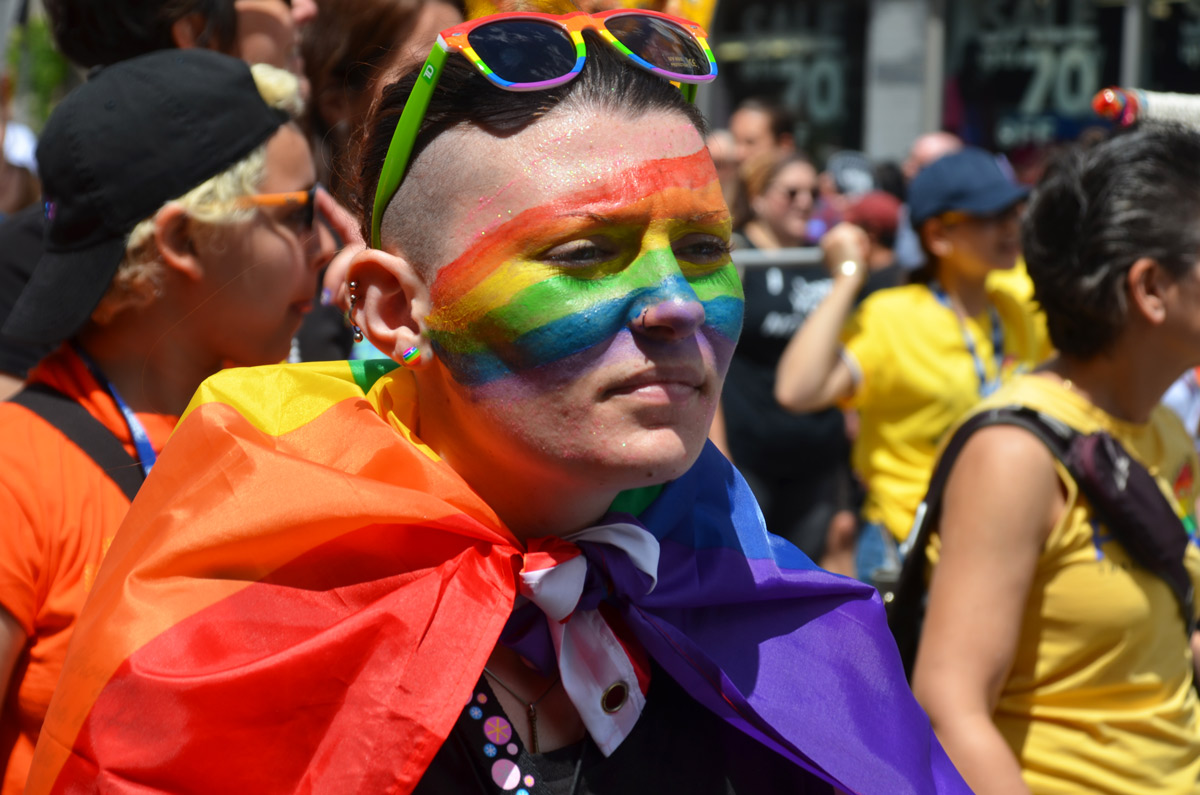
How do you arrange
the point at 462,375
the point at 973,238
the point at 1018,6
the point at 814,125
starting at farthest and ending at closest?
the point at 814,125 < the point at 1018,6 < the point at 973,238 < the point at 462,375

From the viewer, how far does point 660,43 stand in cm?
157

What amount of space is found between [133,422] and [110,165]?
0.45 m

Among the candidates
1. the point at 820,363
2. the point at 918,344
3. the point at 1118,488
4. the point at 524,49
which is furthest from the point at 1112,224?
the point at 918,344

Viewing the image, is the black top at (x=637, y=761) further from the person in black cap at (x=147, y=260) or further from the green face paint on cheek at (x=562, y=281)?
the person in black cap at (x=147, y=260)

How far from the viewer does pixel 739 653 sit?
1.56m

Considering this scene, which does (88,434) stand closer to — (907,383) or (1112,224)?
(1112,224)

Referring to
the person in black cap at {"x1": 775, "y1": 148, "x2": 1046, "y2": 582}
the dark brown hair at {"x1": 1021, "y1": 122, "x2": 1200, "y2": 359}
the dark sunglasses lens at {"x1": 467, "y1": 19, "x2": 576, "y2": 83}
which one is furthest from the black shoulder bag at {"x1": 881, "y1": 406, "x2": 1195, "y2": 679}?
the person in black cap at {"x1": 775, "y1": 148, "x2": 1046, "y2": 582}

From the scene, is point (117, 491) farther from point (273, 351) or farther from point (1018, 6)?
point (1018, 6)

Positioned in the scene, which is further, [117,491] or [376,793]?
[117,491]

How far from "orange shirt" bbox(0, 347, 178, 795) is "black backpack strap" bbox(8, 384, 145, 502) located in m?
0.02

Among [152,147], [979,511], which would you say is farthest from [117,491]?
[979,511]

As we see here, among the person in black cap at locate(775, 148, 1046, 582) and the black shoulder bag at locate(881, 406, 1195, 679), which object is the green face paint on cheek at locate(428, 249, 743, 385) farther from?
the person in black cap at locate(775, 148, 1046, 582)

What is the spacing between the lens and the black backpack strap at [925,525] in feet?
7.87

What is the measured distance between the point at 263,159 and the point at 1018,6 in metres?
9.50
